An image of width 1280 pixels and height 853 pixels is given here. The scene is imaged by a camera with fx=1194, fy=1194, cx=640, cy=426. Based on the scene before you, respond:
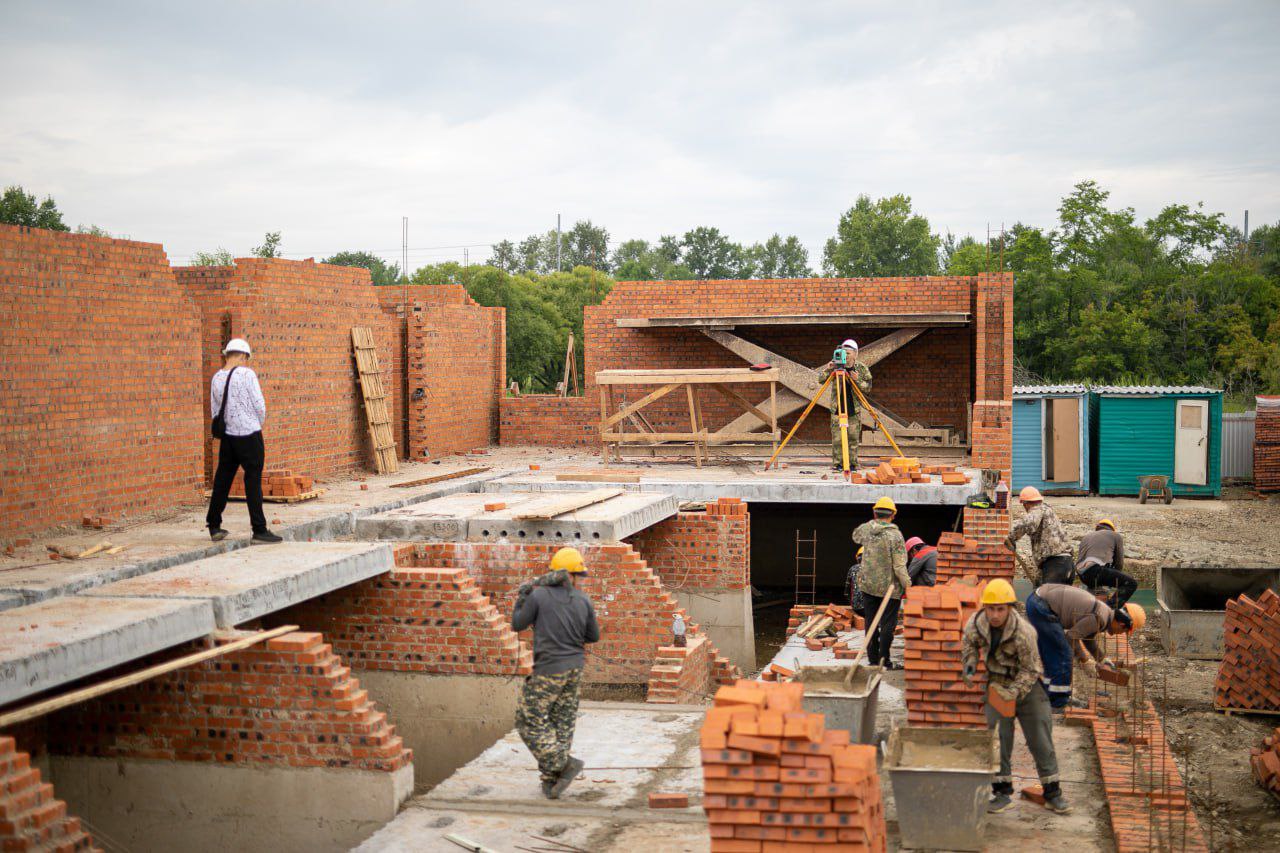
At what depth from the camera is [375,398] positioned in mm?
16672

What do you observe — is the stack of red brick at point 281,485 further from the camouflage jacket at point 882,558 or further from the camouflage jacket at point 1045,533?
the camouflage jacket at point 1045,533

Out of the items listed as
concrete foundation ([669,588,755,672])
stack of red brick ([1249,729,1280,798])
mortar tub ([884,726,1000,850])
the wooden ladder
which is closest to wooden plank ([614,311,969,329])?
the wooden ladder

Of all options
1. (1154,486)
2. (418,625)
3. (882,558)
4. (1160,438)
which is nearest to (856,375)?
(882,558)

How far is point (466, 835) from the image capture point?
6977 millimetres

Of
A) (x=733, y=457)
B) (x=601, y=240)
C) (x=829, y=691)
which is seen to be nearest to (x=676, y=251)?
(x=601, y=240)

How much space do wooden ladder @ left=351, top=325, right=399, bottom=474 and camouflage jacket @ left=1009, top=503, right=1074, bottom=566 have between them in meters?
9.31

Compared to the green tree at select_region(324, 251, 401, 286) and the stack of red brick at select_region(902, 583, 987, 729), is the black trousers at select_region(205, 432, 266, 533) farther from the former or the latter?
the green tree at select_region(324, 251, 401, 286)

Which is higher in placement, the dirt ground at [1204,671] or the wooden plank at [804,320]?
the wooden plank at [804,320]

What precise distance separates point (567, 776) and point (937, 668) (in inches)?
100

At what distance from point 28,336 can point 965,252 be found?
51.0 m

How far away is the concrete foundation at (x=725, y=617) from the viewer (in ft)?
44.5

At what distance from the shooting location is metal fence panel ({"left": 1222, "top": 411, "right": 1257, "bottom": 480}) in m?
27.7

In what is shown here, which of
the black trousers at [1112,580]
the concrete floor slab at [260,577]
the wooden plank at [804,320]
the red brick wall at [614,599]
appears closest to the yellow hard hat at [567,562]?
the concrete floor slab at [260,577]

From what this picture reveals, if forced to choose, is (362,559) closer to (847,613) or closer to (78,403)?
(78,403)
